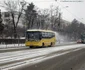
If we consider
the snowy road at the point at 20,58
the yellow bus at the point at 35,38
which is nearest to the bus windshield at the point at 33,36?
the yellow bus at the point at 35,38

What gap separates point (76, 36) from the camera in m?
138

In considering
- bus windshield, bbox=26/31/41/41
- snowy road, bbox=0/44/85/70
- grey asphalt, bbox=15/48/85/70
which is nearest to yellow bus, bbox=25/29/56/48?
bus windshield, bbox=26/31/41/41

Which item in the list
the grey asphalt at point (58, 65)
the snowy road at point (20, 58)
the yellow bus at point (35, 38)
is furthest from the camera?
the yellow bus at point (35, 38)

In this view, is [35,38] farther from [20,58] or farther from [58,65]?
[58,65]

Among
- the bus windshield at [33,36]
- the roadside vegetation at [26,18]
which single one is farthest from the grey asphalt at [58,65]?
the roadside vegetation at [26,18]

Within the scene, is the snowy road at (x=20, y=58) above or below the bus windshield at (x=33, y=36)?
below

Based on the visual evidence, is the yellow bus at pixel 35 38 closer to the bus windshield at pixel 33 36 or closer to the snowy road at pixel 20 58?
the bus windshield at pixel 33 36

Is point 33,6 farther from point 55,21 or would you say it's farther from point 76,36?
point 76,36

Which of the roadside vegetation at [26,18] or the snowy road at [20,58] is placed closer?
the snowy road at [20,58]

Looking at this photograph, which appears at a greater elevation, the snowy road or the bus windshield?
the bus windshield

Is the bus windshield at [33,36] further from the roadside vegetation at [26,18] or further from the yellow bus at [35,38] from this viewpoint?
the roadside vegetation at [26,18]

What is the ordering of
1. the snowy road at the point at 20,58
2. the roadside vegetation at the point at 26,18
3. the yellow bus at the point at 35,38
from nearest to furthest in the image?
1. the snowy road at the point at 20,58
2. the yellow bus at the point at 35,38
3. the roadside vegetation at the point at 26,18

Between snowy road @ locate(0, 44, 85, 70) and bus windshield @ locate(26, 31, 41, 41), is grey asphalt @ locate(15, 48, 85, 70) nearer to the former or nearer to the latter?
snowy road @ locate(0, 44, 85, 70)

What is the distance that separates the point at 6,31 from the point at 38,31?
4231cm
